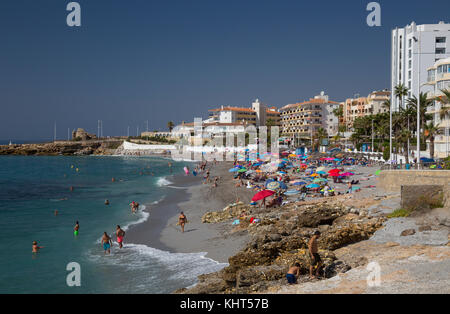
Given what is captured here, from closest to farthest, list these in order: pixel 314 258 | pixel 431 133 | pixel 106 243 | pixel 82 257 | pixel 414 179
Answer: pixel 314 258, pixel 82 257, pixel 106 243, pixel 414 179, pixel 431 133

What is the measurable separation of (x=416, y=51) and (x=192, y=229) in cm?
6445

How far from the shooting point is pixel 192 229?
71.6ft

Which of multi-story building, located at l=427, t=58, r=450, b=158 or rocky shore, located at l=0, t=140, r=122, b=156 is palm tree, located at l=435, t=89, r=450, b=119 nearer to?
multi-story building, located at l=427, t=58, r=450, b=158

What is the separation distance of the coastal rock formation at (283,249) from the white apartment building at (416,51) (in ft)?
176

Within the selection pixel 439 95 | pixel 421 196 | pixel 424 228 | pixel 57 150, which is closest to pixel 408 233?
pixel 424 228

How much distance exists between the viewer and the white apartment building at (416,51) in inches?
2569

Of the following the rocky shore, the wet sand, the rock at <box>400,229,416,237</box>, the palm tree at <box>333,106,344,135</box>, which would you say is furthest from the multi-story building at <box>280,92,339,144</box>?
the rock at <box>400,229,416,237</box>
